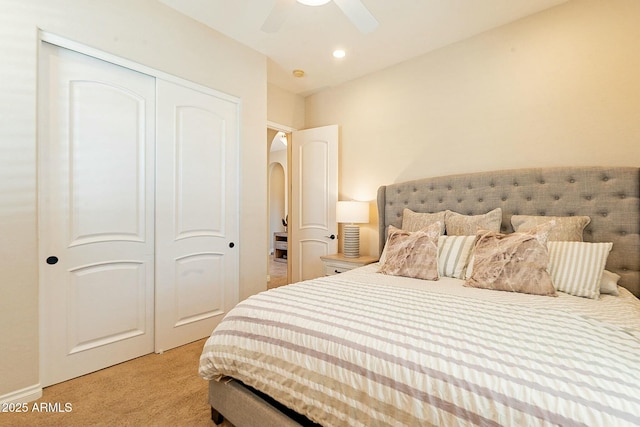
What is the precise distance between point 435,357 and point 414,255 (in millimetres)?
1305

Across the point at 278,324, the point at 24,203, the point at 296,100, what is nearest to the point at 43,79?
the point at 24,203

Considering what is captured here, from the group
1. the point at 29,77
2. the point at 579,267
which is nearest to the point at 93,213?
the point at 29,77

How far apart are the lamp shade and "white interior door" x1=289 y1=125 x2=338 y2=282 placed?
38 cm

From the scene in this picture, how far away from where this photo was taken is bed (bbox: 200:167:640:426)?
2.67 feet

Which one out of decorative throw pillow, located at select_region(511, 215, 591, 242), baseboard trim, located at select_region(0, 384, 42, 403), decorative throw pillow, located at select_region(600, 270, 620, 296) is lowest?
baseboard trim, located at select_region(0, 384, 42, 403)

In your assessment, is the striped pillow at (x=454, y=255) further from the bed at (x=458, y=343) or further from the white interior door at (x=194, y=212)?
the white interior door at (x=194, y=212)

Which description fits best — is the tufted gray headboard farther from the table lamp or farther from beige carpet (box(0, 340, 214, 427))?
beige carpet (box(0, 340, 214, 427))

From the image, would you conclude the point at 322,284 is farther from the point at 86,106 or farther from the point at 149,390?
the point at 86,106

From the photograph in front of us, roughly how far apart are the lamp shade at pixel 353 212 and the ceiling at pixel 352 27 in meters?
1.51

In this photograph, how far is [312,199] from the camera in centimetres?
380

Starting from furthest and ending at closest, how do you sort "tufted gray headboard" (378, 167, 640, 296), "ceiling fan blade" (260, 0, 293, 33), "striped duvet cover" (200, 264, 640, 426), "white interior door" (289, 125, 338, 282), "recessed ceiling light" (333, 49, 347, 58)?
"white interior door" (289, 125, 338, 282) < "recessed ceiling light" (333, 49, 347, 58) < "tufted gray headboard" (378, 167, 640, 296) < "ceiling fan blade" (260, 0, 293, 33) < "striped duvet cover" (200, 264, 640, 426)

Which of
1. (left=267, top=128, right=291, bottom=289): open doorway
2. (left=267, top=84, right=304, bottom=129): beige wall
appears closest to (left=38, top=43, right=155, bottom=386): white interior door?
(left=267, top=84, right=304, bottom=129): beige wall

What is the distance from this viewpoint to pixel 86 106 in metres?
2.01

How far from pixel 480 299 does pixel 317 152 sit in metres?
2.66
